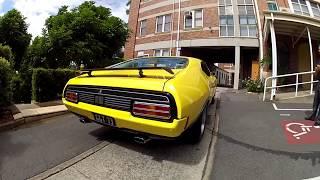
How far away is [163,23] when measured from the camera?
23141 mm

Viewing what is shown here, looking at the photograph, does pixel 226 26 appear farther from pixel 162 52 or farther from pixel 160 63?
pixel 160 63

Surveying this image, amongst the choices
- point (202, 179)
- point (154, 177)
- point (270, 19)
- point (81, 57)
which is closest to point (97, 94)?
point (154, 177)

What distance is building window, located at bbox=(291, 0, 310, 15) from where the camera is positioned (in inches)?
790

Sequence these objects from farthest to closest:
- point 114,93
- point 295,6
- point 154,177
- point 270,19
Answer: point 295,6, point 270,19, point 114,93, point 154,177

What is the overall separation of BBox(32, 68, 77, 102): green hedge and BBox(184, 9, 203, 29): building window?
14049mm

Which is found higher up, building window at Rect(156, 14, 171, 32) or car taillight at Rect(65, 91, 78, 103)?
building window at Rect(156, 14, 171, 32)

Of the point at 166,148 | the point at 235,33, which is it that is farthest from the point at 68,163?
the point at 235,33

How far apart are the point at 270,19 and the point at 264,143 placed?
30.0 ft

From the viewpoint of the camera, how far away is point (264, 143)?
5273 millimetres

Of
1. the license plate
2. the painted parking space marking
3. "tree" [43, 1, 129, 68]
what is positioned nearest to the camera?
the license plate

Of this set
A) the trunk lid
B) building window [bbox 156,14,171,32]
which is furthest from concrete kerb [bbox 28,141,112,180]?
building window [bbox 156,14,171,32]

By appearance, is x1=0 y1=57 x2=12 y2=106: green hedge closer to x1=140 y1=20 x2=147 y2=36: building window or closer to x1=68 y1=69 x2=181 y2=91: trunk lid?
x1=68 y1=69 x2=181 y2=91: trunk lid

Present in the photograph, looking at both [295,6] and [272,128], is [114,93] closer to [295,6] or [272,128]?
[272,128]

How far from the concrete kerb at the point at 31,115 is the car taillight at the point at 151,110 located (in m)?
2.82
